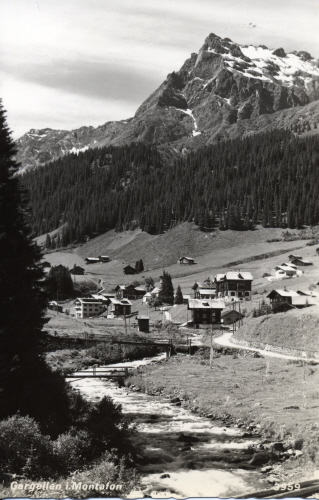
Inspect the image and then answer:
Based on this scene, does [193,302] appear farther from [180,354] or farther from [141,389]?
[141,389]

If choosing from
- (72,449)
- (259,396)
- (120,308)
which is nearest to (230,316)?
(120,308)

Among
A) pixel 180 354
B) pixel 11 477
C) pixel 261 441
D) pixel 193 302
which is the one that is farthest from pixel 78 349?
pixel 11 477

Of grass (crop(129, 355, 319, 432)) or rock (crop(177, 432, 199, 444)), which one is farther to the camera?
grass (crop(129, 355, 319, 432))

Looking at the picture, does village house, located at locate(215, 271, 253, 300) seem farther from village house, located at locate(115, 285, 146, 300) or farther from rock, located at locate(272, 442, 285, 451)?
rock, located at locate(272, 442, 285, 451)

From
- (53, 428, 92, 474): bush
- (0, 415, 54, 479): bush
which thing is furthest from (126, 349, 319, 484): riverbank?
(0, 415, 54, 479): bush

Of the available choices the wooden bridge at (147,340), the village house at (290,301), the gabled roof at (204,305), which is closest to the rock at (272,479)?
the wooden bridge at (147,340)
